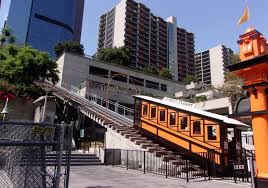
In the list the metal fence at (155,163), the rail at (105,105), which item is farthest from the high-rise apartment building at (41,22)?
the metal fence at (155,163)

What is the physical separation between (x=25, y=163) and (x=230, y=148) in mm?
13144

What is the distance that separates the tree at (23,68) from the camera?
104ft

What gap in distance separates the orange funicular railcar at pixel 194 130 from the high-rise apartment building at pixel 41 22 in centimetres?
12100

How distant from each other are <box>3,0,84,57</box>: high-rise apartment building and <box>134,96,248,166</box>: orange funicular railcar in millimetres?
121001

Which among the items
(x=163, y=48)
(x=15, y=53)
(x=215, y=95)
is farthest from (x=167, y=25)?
(x=15, y=53)

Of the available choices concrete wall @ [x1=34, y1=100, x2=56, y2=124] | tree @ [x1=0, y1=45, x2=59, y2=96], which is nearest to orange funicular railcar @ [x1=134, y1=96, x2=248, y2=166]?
concrete wall @ [x1=34, y1=100, x2=56, y2=124]

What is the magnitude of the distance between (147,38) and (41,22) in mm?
60754

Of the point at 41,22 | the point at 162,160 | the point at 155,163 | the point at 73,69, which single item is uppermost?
the point at 41,22

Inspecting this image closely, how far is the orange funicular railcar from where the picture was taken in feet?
48.2

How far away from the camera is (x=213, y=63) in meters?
148

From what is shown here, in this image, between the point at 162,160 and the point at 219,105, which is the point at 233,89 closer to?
the point at 219,105

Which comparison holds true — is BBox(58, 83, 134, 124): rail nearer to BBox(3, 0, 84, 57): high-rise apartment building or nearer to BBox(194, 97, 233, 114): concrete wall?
BBox(194, 97, 233, 114): concrete wall

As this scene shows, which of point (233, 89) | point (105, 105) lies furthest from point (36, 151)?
point (233, 89)

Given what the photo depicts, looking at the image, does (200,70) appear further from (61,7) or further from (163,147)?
(163,147)
